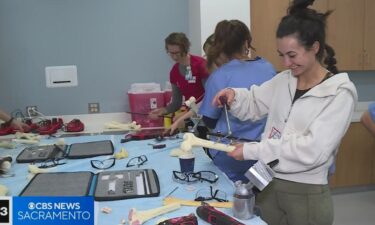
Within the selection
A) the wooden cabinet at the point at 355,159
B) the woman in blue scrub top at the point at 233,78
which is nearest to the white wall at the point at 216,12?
the woman in blue scrub top at the point at 233,78

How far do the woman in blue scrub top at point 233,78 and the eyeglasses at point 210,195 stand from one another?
40 cm

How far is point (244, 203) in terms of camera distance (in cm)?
121

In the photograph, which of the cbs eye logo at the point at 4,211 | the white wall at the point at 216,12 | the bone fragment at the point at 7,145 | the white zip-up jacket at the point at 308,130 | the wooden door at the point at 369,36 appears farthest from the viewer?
the wooden door at the point at 369,36

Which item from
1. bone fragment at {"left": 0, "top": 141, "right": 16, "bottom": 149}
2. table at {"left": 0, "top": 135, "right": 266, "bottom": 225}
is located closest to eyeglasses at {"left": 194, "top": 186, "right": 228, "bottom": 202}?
table at {"left": 0, "top": 135, "right": 266, "bottom": 225}

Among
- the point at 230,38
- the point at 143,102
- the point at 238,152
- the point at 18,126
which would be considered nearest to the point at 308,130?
the point at 238,152

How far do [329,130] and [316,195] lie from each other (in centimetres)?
28

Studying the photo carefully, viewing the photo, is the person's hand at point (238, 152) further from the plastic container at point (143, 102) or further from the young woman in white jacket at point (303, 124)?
the plastic container at point (143, 102)

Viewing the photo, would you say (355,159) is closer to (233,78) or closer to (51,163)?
(233,78)

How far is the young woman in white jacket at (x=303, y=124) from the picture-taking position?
4.39ft

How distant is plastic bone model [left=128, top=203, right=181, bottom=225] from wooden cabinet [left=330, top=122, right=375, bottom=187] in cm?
279

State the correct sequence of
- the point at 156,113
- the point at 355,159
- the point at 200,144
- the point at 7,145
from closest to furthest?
1. the point at 200,144
2. the point at 7,145
3. the point at 156,113
4. the point at 355,159

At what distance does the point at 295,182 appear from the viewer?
1454 millimetres

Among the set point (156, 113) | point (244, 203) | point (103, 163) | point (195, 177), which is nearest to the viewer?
point (244, 203)

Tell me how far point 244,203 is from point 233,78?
0.83 metres
